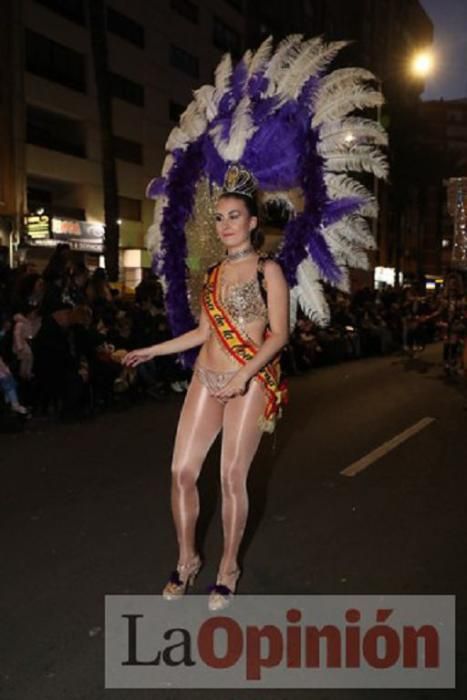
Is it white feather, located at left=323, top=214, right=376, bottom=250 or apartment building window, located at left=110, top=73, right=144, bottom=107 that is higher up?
apartment building window, located at left=110, top=73, right=144, bottom=107

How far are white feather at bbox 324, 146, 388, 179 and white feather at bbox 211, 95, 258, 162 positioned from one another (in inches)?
18.4

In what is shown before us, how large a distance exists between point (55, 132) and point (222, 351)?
83.4 ft

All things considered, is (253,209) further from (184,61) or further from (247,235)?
(184,61)

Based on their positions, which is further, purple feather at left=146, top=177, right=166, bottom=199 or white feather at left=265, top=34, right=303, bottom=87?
purple feather at left=146, top=177, right=166, bottom=199

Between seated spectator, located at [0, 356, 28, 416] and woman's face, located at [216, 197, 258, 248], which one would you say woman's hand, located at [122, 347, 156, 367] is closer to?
woman's face, located at [216, 197, 258, 248]

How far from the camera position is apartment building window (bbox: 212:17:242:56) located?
3462 cm

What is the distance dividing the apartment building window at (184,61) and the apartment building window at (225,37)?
2.36 metres

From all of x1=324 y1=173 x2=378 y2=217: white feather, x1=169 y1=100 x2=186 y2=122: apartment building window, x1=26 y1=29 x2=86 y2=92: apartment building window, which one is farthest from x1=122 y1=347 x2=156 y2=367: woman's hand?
x1=169 y1=100 x2=186 y2=122: apartment building window

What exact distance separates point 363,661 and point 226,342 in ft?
5.52

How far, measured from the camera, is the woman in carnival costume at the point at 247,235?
3523 millimetres

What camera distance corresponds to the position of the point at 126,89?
2888cm

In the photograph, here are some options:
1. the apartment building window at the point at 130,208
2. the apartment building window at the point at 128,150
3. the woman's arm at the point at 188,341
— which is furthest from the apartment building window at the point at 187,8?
the woman's arm at the point at 188,341

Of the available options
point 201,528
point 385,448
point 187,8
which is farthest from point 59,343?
point 187,8

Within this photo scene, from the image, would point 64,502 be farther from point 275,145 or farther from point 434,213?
point 434,213
